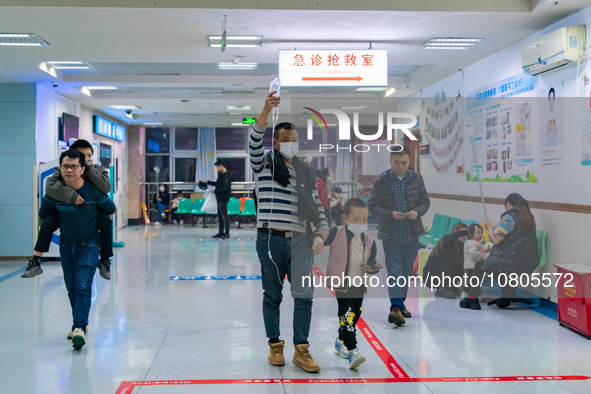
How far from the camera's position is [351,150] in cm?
382

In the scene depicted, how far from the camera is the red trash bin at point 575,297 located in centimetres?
439

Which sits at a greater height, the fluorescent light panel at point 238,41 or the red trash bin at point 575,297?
the fluorescent light panel at point 238,41

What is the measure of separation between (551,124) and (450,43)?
71.0 inches

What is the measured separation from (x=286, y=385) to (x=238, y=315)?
1851mm

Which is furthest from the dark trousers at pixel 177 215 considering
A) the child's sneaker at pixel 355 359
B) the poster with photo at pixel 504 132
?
the child's sneaker at pixel 355 359

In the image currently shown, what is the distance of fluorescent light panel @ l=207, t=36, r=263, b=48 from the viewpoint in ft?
21.1

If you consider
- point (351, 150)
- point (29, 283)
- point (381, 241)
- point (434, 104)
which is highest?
point (434, 104)

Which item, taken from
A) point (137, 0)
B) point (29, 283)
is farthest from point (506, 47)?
point (29, 283)

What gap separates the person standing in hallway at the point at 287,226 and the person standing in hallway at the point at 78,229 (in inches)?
55.3

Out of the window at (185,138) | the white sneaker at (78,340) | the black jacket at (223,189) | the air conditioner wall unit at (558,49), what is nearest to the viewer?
the white sneaker at (78,340)

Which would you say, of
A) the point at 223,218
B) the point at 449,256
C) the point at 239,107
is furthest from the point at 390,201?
the point at 239,107

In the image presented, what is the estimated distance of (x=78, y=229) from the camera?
4125 millimetres

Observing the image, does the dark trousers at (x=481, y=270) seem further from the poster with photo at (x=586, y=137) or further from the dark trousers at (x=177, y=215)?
the dark trousers at (x=177, y=215)

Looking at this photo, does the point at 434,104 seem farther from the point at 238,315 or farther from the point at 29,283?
the point at 29,283
